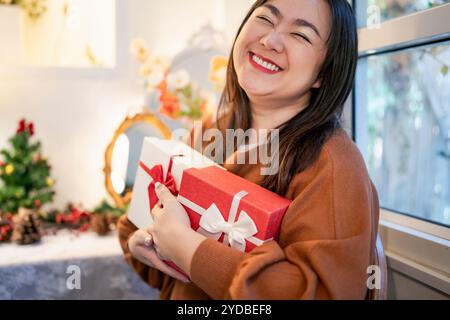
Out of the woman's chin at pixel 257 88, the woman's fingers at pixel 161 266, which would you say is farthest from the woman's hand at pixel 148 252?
the woman's chin at pixel 257 88

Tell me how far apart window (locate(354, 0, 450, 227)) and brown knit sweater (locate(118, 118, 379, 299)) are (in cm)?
A: 42

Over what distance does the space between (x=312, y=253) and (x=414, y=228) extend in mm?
519

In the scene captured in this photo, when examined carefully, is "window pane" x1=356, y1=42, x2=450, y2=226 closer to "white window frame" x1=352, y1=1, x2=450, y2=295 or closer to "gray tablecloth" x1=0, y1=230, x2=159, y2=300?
"white window frame" x1=352, y1=1, x2=450, y2=295

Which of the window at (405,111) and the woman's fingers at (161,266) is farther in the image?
the window at (405,111)

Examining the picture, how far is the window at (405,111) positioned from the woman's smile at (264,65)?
0.35 m

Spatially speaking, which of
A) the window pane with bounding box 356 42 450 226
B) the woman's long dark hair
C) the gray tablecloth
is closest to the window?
the window pane with bounding box 356 42 450 226

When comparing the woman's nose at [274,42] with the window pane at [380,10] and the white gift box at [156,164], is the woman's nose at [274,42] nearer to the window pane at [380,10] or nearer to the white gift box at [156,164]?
the white gift box at [156,164]

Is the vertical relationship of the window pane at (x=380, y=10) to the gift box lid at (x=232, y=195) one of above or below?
above

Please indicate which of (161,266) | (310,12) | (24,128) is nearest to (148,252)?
(161,266)

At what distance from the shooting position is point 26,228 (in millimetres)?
1271

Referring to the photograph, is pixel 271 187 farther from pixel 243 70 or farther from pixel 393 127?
pixel 393 127

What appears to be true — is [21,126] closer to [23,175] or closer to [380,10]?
[23,175]

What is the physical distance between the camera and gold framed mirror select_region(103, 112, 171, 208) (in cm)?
141

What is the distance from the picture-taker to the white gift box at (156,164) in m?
0.81
